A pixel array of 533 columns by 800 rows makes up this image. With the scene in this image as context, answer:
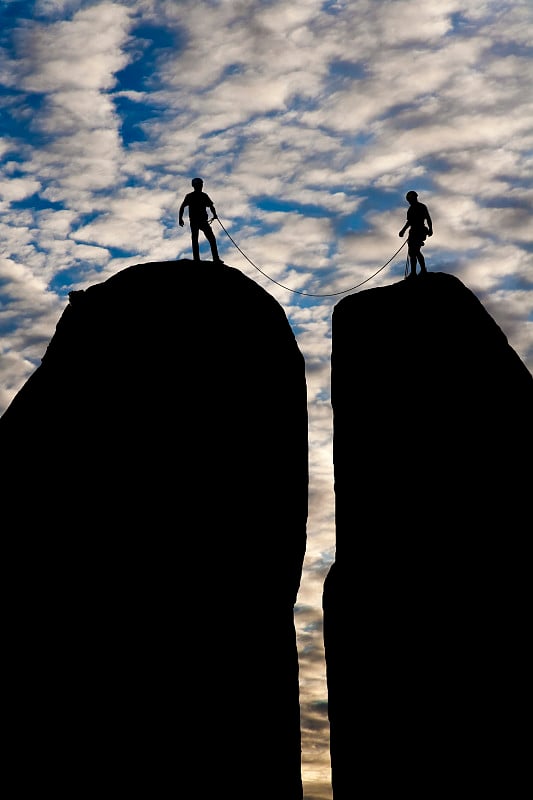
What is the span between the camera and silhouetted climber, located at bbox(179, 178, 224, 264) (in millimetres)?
17844

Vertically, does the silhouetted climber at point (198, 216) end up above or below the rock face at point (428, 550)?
above

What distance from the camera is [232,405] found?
53.7 ft

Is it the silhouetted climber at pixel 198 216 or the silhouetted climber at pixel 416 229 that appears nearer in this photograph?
the silhouetted climber at pixel 198 216

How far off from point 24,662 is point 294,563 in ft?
15.3

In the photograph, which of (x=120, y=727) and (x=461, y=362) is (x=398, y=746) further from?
(x=461, y=362)

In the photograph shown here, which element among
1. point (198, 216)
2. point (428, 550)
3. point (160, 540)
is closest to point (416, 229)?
point (198, 216)

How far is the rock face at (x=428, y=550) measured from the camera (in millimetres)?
16203

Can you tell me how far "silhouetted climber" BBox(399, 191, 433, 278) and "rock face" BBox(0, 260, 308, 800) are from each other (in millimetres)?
3324

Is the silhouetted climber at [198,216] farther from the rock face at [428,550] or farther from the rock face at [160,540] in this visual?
the rock face at [428,550]

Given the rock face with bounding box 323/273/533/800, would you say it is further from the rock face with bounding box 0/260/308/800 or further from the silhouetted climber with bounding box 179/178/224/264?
the silhouetted climber with bounding box 179/178/224/264

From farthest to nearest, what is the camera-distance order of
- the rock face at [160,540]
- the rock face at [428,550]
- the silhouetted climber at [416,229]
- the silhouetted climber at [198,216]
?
the silhouetted climber at [416,229], the silhouetted climber at [198,216], the rock face at [428,550], the rock face at [160,540]

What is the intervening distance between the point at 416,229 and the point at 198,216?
Result: 13.7 ft

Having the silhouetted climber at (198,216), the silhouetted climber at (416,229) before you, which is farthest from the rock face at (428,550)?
the silhouetted climber at (198,216)

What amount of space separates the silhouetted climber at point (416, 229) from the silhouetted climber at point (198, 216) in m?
3.70
